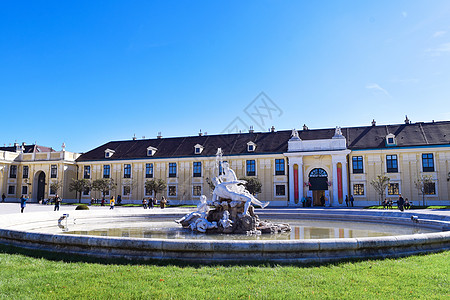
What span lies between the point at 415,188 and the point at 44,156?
53.1m

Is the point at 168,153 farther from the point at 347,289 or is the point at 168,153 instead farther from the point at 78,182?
the point at 347,289

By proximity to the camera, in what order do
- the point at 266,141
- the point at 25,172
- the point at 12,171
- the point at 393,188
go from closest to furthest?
1. the point at 393,188
2. the point at 266,141
3. the point at 12,171
4. the point at 25,172

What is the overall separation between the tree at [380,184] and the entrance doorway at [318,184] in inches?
232

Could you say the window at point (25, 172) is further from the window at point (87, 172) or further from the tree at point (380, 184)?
the tree at point (380, 184)

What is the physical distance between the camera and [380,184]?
40062mm

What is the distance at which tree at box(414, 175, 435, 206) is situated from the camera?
39969 millimetres

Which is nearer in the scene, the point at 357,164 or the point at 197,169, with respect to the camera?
the point at 357,164

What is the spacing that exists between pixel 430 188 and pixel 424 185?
84.0 inches

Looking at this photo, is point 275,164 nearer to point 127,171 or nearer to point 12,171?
point 127,171

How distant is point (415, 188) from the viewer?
139ft

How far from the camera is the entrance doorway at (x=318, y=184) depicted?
1784 inches

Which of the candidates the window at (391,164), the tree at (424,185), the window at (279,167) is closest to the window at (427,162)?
the tree at (424,185)

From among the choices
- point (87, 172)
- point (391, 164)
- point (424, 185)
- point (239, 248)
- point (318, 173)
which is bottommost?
point (239, 248)

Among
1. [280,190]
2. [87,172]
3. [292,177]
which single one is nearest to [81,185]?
[87,172]
